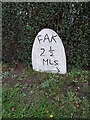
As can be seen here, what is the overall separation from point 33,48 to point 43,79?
0.57 m

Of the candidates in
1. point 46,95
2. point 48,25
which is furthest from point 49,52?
point 46,95

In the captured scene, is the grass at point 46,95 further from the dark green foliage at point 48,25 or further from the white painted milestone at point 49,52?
the dark green foliage at point 48,25

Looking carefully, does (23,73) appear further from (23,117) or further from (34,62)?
(23,117)

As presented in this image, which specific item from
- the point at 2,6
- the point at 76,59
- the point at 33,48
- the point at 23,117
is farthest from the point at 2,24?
the point at 23,117

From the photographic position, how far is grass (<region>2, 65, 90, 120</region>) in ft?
9.39

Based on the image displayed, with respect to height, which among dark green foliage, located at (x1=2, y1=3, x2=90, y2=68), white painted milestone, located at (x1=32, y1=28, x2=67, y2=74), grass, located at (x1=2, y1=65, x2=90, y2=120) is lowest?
grass, located at (x1=2, y1=65, x2=90, y2=120)

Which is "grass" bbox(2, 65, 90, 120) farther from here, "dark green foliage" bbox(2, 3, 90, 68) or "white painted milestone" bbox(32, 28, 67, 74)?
"dark green foliage" bbox(2, 3, 90, 68)

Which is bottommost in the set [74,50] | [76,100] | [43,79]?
[76,100]

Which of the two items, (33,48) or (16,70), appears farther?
(16,70)

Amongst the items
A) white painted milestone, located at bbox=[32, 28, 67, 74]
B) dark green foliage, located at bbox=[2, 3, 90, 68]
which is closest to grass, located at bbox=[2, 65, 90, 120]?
white painted milestone, located at bbox=[32, 28, 67, 74]

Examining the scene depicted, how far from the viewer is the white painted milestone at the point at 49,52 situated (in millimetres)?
3412

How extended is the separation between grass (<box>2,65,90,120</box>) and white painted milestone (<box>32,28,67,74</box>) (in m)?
0.13

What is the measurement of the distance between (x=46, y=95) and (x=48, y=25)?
47.4 inches

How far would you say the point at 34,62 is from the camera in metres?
3.64
